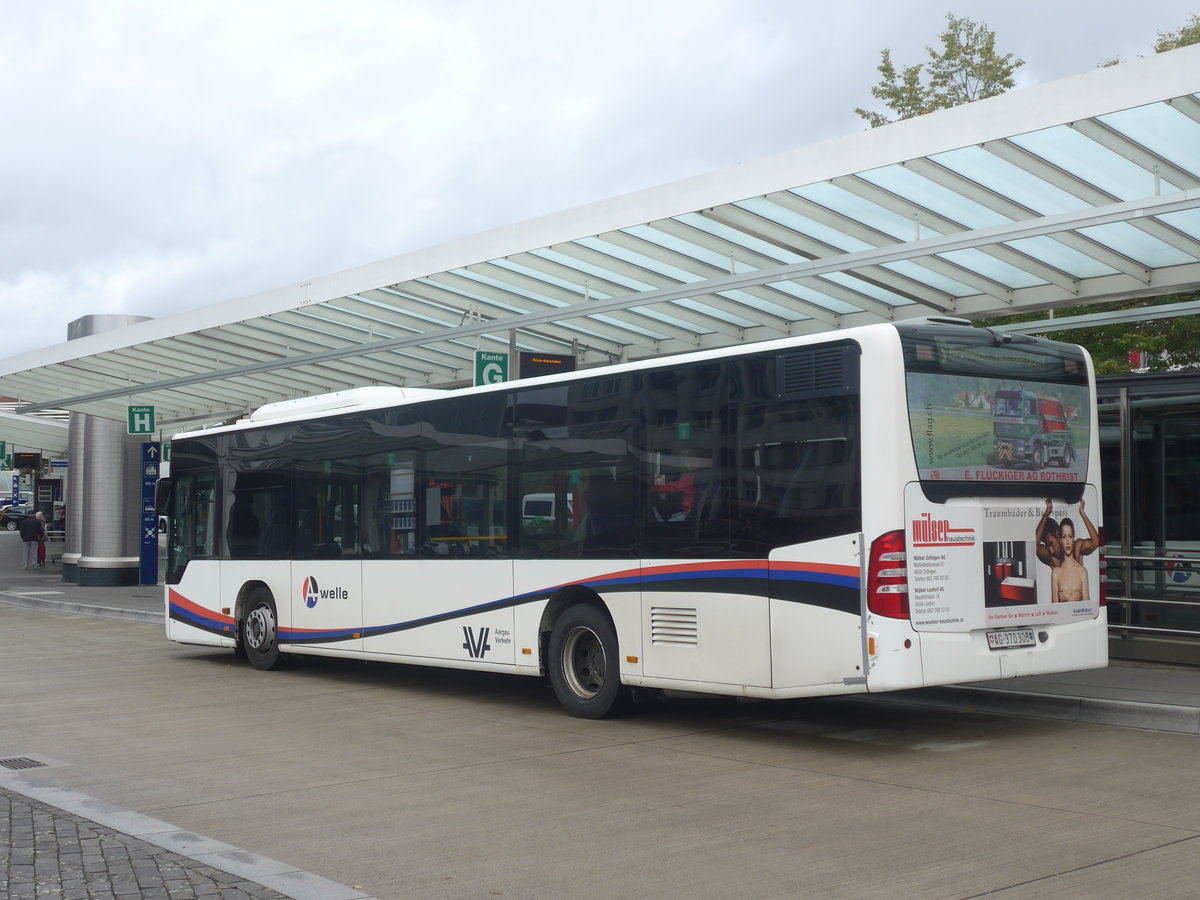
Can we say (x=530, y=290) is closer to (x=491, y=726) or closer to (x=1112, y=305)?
(x=491, y=726)

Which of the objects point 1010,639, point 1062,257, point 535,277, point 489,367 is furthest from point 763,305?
point 1010,639

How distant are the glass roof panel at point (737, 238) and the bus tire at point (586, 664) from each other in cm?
477

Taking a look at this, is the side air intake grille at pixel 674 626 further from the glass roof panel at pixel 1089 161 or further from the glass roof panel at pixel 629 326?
the glass roof panel at pixel 629 326

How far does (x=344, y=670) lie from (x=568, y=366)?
5.31m

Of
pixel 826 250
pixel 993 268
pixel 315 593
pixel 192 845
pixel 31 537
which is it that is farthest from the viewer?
pixel 31 537

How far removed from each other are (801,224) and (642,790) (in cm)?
778

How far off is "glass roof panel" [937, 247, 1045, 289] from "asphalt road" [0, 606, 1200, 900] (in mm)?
5146

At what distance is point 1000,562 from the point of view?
9.44 m

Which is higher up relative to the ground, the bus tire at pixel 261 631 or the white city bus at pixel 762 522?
the white city bus at pixel 762 522

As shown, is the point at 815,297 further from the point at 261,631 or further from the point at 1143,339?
the point at 1143,339

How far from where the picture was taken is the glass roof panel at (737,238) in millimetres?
13891

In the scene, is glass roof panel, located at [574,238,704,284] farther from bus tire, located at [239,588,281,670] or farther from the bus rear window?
the bus rear window

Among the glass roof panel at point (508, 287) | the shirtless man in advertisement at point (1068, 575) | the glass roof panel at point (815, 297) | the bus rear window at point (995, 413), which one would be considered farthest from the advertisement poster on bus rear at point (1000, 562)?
the glass roof panel at point (508, 287)

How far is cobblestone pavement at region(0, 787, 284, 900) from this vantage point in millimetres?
5598
